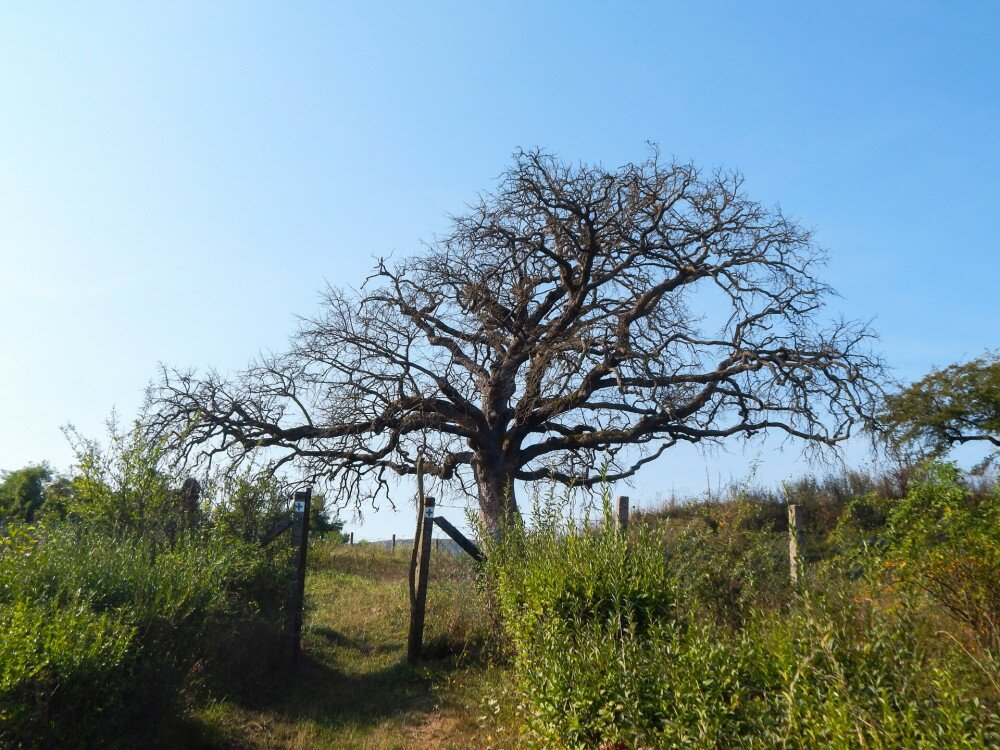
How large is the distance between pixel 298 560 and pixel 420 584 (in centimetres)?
158

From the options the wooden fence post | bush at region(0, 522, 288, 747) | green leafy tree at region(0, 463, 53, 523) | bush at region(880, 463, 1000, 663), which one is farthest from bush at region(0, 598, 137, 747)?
green leafy tree at region(0, 463, 53, 523)

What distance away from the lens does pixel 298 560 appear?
10109 mm

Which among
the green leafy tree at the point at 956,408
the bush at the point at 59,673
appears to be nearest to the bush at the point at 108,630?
the bush at the point at 59,673

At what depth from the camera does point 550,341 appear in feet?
52.9

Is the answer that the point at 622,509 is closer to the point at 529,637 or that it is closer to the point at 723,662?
the point at 529,637

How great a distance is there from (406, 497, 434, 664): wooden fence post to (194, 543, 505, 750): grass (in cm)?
19

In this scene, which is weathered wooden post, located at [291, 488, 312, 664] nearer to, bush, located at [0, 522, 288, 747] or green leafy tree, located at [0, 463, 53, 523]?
bush, located at [0, 522, 288, 747]

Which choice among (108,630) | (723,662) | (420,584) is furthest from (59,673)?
(420,584)

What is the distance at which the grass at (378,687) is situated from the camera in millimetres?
7332

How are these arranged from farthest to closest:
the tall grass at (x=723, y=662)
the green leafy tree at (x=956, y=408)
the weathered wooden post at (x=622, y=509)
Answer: the green leafy tree at (x=956, y=408) → the weathered wooden post at (x=622, y=509) → the tall grass at (x=723, y=662)

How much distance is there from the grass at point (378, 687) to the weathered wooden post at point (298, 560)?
401 mm

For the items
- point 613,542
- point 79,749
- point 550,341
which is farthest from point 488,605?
Result: point 550,341

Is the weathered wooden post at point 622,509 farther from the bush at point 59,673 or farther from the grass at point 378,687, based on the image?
the bush at point 59,673

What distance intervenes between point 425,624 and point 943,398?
23.4 metres
